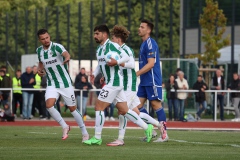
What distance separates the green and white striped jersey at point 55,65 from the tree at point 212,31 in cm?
2016

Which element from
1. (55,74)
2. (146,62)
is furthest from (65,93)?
(146,62)

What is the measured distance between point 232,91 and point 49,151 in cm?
1780

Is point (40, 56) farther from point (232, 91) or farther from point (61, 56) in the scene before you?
point (232, 91)

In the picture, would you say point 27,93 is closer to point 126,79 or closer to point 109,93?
point 126,79

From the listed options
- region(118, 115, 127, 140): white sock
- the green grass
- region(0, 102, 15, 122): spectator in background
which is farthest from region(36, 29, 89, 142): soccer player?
region(0, 102, 15, 122): spectator in background

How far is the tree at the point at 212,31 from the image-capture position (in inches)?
1414

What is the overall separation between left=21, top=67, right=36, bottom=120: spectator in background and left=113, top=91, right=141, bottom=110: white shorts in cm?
1485

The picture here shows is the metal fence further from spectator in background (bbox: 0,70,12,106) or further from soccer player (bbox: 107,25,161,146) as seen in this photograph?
soccer player (bbox: 107,25,161,146)

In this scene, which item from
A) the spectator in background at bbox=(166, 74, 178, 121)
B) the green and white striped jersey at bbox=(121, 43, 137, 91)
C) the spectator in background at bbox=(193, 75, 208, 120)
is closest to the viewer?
the green and white striped jersey at bbox=(121, 43, 137, 91)

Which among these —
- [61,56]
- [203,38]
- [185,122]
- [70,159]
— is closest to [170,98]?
[185,122]

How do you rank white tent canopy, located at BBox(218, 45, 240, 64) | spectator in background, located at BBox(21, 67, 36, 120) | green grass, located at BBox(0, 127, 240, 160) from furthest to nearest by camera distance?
white tent canopy, located at BBox(218, 45, 240, 64), spectator in background, located at BBox(21, 67, 36, 120), green grass, located at BBox(0, 127, 240, 160)

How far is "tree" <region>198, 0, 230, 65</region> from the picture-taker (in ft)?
118

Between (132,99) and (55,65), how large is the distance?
1.65 meters

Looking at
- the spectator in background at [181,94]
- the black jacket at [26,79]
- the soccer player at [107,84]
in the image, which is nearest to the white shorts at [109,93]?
the soccer player at [107,84]
